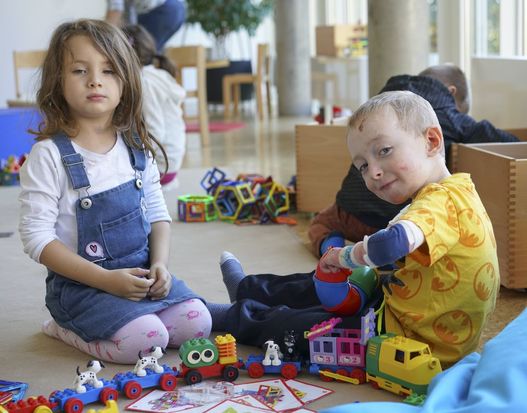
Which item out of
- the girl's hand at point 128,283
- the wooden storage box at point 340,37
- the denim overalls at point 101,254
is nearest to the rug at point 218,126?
the wooden storage box at point 340,37

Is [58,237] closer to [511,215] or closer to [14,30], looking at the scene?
[511,215]

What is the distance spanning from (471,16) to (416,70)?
0.91m

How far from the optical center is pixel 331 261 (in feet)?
5.72

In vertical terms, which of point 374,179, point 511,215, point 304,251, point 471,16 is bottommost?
point 304,251

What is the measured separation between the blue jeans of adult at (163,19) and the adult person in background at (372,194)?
268cm

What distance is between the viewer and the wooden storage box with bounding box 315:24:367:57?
7480 mm

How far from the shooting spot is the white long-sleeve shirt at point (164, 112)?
421 centimetres

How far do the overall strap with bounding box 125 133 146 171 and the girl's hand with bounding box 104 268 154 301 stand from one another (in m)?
0.29

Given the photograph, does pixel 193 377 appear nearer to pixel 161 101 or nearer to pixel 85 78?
pixel 85 78

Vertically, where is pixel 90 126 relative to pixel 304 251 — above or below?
above

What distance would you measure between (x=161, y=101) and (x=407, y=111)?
107 inches

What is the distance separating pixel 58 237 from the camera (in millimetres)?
2047

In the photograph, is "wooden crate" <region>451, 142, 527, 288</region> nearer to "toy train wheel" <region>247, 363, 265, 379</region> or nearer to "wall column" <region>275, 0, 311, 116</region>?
"toy train wheel" <region>247, 363, 265, 379</region>

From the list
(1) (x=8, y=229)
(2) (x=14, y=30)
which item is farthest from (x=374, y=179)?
(2) (x=14, y=30)
